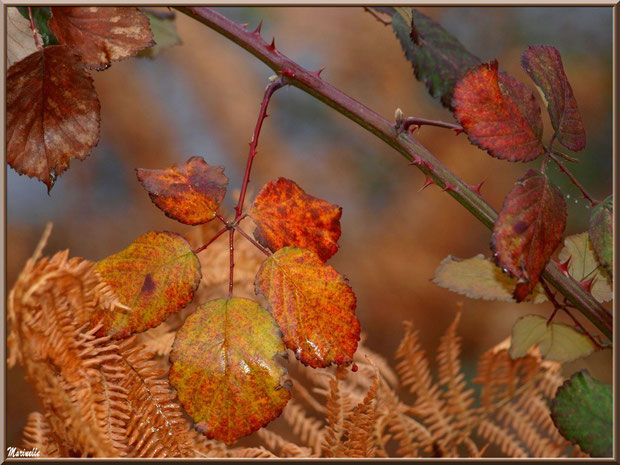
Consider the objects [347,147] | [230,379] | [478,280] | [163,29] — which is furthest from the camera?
[347,147]

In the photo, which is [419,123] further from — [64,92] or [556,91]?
[64,92]

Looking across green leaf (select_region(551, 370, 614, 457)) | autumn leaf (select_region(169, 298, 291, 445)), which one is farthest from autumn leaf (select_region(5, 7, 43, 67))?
green leaf (select_region(551, 370, 614, 457))

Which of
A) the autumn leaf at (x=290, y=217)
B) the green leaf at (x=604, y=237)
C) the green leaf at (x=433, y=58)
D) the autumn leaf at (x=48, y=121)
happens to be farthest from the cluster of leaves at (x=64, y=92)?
the green leaf at (x=604, y=237)

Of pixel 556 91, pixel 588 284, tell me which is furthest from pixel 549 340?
pixel 556 91

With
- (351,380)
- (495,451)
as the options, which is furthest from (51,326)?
(495,451)

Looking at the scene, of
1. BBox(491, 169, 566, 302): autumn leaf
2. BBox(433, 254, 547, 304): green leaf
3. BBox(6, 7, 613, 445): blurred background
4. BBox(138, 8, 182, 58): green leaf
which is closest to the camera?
BBox(491, 169, 566, 302): autumn leaf

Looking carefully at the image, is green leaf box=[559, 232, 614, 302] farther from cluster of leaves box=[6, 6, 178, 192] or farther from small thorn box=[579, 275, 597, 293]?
cluster of leaves box=[6, 6, 178, 192]
